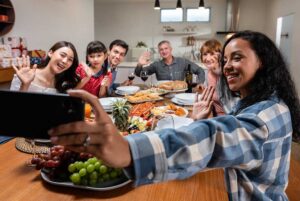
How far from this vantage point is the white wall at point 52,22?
12.3 ft

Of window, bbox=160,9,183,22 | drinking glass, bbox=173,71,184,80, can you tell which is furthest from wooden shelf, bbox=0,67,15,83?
window, bbox=160,9,183,22

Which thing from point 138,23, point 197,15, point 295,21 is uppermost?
point 197,15

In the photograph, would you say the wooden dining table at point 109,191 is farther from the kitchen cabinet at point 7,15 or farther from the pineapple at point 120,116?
the kitchen cabinet at point 7,15

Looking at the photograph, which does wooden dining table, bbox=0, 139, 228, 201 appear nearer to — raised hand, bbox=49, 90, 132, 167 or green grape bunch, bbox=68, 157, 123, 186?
green grape bunch, bbox=68, 157, 123, 186

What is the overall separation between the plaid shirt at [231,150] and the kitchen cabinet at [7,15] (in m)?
3.58

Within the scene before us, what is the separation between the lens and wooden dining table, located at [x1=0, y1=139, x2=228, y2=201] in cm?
88

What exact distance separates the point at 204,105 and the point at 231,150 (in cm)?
89

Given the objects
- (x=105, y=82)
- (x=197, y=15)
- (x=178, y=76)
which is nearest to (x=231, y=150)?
(x=105, y=82)

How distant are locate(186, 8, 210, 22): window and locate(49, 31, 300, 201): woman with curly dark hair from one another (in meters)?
6.19

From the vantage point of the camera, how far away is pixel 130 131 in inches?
55.6

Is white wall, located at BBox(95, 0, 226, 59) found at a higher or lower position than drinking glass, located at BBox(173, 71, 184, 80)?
higher

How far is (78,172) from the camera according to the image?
37.4 inches

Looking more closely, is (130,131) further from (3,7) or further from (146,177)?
(3,7)

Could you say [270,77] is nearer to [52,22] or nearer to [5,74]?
[5,74]
